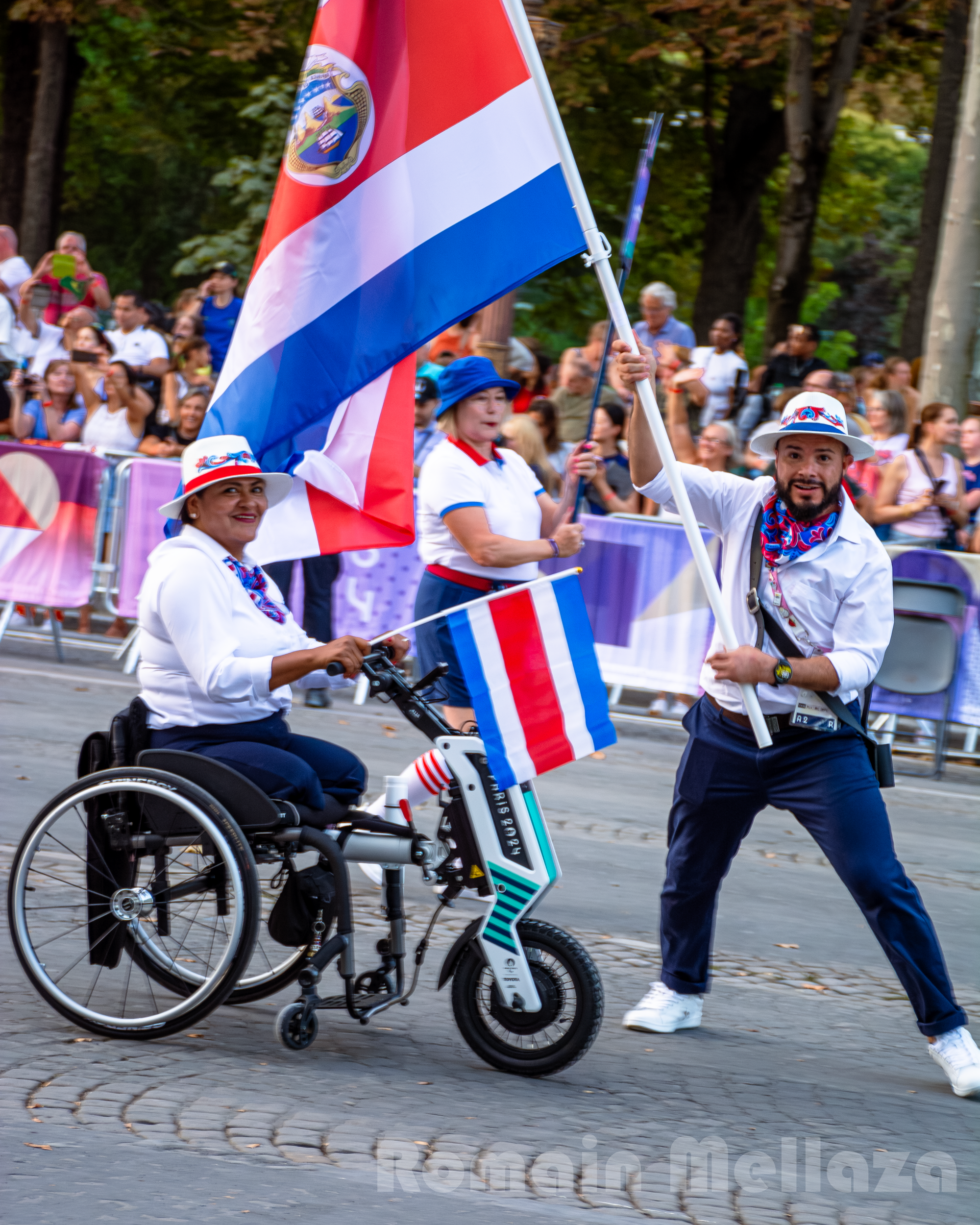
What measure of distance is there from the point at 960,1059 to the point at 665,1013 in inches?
36.6

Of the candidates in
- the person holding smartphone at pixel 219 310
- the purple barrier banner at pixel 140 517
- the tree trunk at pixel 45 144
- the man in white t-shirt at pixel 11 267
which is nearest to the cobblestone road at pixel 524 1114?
the purple barrier banner at pixel 140 517

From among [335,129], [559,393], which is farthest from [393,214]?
[559,393]

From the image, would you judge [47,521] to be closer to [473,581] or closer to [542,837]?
[473,581]

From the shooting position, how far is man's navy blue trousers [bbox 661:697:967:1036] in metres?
4.69

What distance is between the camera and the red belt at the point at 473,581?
21.4ft

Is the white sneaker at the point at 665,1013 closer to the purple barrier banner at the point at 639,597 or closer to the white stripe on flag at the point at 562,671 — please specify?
the white stripe on flag at the point at 562,671

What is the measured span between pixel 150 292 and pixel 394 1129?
36.3m

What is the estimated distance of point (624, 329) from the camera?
4812 millimetres

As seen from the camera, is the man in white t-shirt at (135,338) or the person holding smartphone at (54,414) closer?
the person holding smartphone at (54,414)

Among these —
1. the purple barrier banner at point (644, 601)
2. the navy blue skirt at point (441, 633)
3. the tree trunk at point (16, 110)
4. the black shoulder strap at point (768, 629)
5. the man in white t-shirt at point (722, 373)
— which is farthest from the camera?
the tree trunk at point (16, 110)

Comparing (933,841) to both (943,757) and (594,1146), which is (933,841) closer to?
(943,757)

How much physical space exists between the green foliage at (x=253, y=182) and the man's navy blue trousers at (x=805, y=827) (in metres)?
16.6

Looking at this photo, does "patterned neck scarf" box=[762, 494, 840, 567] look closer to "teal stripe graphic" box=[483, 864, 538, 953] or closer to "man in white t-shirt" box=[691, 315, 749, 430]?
"teal stripe graphic" box=[483, 864, 538, 953]

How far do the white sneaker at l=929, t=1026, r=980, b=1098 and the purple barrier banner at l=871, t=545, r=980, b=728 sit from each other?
5590 mm
